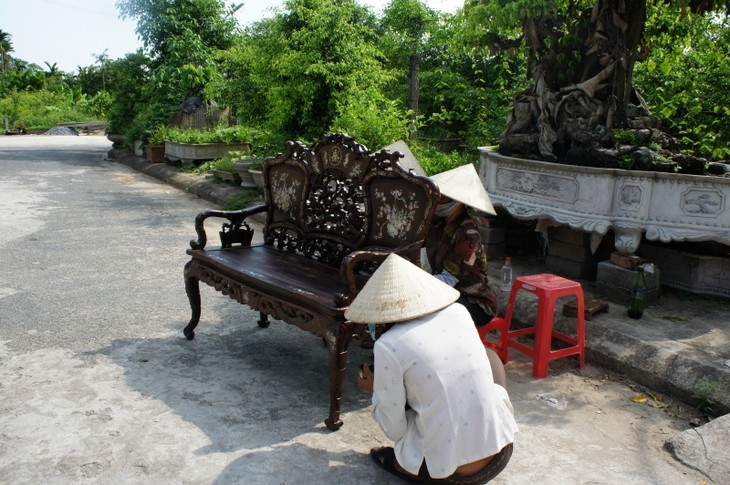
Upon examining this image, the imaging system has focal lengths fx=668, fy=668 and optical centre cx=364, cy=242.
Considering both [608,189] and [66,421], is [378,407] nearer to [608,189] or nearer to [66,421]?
[66,421]

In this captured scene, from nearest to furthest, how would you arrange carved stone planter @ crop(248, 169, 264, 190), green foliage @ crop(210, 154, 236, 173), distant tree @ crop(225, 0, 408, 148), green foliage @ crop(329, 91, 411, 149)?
green foliage @ crop(329, 91, 411, 149), distant tree @ crop(225, 0, 408, 148), carved stone planter @ crop(248, 169, 264, 190), green foliage @ crop(210, 154, 236, 173)

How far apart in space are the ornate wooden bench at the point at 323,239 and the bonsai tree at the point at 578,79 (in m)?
2.48

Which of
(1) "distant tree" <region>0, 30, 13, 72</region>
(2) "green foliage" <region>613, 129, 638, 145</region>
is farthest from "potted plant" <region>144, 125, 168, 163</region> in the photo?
(1) "distant tree" <region>0, 30, 13, 72</region>

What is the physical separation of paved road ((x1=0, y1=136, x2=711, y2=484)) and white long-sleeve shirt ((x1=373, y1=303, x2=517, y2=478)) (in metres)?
0.44

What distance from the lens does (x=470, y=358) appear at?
3.02 metres

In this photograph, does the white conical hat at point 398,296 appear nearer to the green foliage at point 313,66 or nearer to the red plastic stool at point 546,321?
the red plastic stool at point 546,321

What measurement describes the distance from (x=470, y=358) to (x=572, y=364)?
84.1 inches

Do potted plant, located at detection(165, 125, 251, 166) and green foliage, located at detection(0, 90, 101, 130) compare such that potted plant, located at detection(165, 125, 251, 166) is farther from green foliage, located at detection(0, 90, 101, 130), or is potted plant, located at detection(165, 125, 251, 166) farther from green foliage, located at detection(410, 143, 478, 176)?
green foliage, located at detection(0, 90, 101, 130)

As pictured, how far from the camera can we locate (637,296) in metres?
5.19

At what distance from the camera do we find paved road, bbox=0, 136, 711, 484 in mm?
3416

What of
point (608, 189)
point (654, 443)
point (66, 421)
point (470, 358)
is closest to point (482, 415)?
point (470, 358)

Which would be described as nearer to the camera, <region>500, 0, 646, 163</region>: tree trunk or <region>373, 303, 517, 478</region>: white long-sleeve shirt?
<region>373, 303, 517, 478</region>: white long-sleeve shirt

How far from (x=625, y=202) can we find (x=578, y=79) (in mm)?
1808

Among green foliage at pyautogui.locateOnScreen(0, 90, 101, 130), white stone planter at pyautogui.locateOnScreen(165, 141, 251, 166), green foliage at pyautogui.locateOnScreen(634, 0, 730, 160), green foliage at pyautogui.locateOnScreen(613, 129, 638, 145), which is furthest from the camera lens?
green foliage at pyautogui.locateOnScreen(0, 90, 101, 130)
